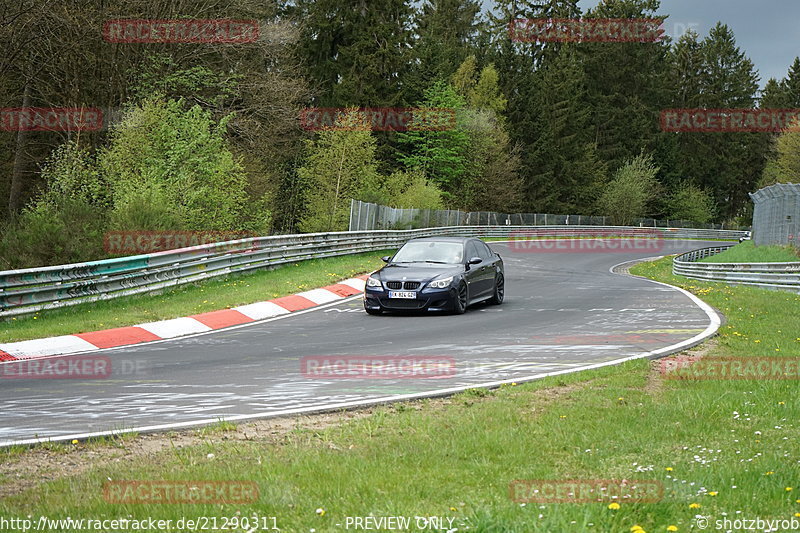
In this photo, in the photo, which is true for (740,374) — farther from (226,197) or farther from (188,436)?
(226,197)

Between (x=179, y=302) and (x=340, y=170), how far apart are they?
111 feet

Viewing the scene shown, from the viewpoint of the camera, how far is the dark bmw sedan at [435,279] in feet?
57.3

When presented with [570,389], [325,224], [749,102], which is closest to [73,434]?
[570,389]

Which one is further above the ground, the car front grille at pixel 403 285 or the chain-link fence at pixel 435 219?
the chain-link fence at pixel 435 219

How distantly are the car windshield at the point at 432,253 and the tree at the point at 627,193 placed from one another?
230ft

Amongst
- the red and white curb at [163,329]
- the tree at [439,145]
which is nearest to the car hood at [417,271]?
the red and white curb at [163,329]

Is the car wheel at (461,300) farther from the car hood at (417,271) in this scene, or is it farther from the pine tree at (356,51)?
the pine tree at (356,51)

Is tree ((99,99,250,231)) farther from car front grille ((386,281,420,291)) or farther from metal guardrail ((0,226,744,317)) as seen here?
car front grille ((386,281,420,291))

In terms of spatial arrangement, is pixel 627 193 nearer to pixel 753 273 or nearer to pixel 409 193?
pixel 409 193

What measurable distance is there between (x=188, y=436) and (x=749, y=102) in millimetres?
113164

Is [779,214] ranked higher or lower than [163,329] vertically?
higher

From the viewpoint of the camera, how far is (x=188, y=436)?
7.00 m

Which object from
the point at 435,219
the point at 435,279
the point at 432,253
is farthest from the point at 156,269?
the point at 435,219

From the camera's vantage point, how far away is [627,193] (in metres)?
88.2
